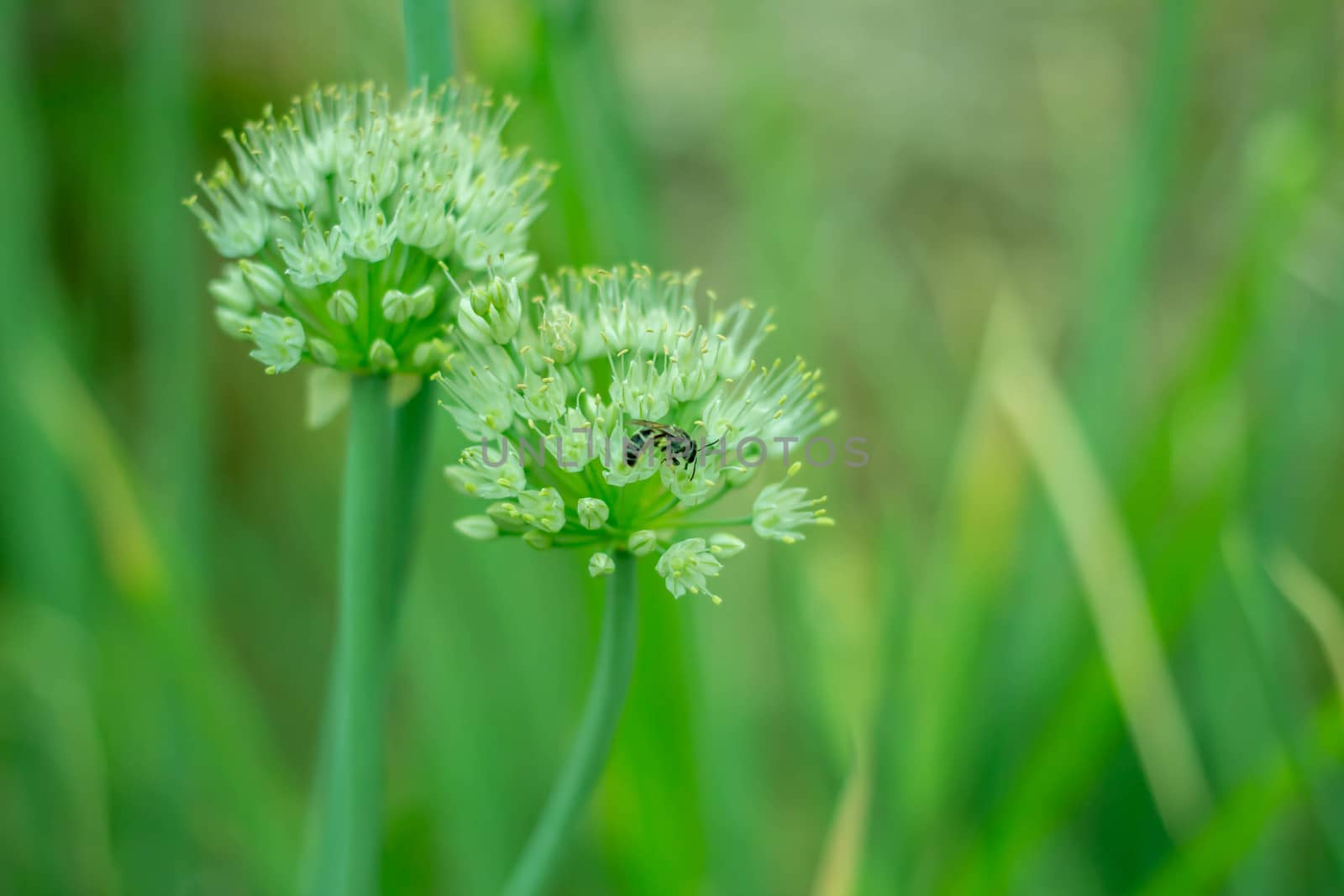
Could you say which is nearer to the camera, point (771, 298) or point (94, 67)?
point (771, 298)

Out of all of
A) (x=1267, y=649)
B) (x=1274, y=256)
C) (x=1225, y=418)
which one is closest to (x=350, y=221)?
(x=1267, y=649)

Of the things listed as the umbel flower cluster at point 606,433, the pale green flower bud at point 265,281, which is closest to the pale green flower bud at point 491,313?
the umbel flower cluster at point 606,433

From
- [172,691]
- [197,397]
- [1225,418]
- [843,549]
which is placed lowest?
[172,691]

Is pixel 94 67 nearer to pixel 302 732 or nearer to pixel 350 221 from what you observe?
pixel 302 732

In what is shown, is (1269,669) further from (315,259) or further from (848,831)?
(315,259)

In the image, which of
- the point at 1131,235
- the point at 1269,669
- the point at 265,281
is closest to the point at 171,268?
the point at 265,281

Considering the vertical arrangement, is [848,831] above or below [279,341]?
below
